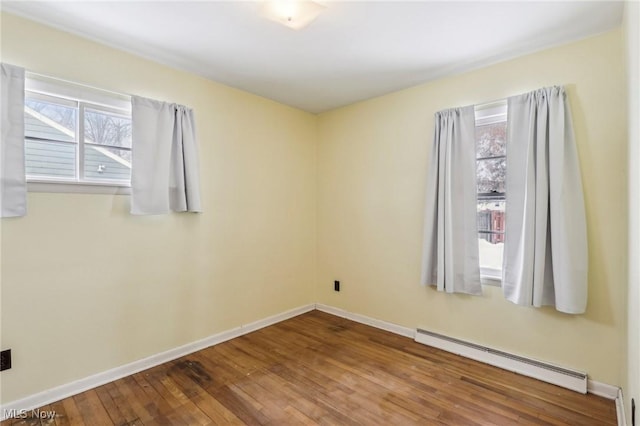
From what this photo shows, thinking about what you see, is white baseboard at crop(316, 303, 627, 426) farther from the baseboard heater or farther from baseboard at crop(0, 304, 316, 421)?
baseboard at crop(0, 304, 316, 421)

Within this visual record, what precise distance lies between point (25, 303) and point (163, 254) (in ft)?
2.89

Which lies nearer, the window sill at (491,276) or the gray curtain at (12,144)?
the gray curtain at (12,144)

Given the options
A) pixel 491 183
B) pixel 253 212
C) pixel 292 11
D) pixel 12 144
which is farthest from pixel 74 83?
pixel 491 183

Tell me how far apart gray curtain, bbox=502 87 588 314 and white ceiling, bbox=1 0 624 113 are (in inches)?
18.6

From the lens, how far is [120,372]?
7.87ft

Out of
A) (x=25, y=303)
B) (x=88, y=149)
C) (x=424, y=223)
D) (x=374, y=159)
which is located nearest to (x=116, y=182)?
(x=88, y=149)

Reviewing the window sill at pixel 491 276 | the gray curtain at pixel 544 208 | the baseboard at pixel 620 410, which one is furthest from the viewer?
the window sill at pixel 491 276

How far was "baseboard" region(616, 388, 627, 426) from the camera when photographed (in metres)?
1.85

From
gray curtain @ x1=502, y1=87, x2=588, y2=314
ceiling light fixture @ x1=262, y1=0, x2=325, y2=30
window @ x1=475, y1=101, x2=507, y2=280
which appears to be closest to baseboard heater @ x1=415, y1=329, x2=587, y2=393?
gray curtain @ x1=502, y1=87, x2=588, y2=314

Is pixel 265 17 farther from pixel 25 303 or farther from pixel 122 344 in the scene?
pixel 122 344

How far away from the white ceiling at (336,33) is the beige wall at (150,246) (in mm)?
262

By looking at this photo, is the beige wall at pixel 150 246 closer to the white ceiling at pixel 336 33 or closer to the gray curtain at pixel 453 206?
the white ceiling at pixel 336 33

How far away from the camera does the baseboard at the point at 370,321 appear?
319 cm

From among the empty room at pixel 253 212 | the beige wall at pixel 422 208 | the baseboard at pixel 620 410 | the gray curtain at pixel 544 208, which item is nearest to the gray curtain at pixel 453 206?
the empty room at pixel 253 212
